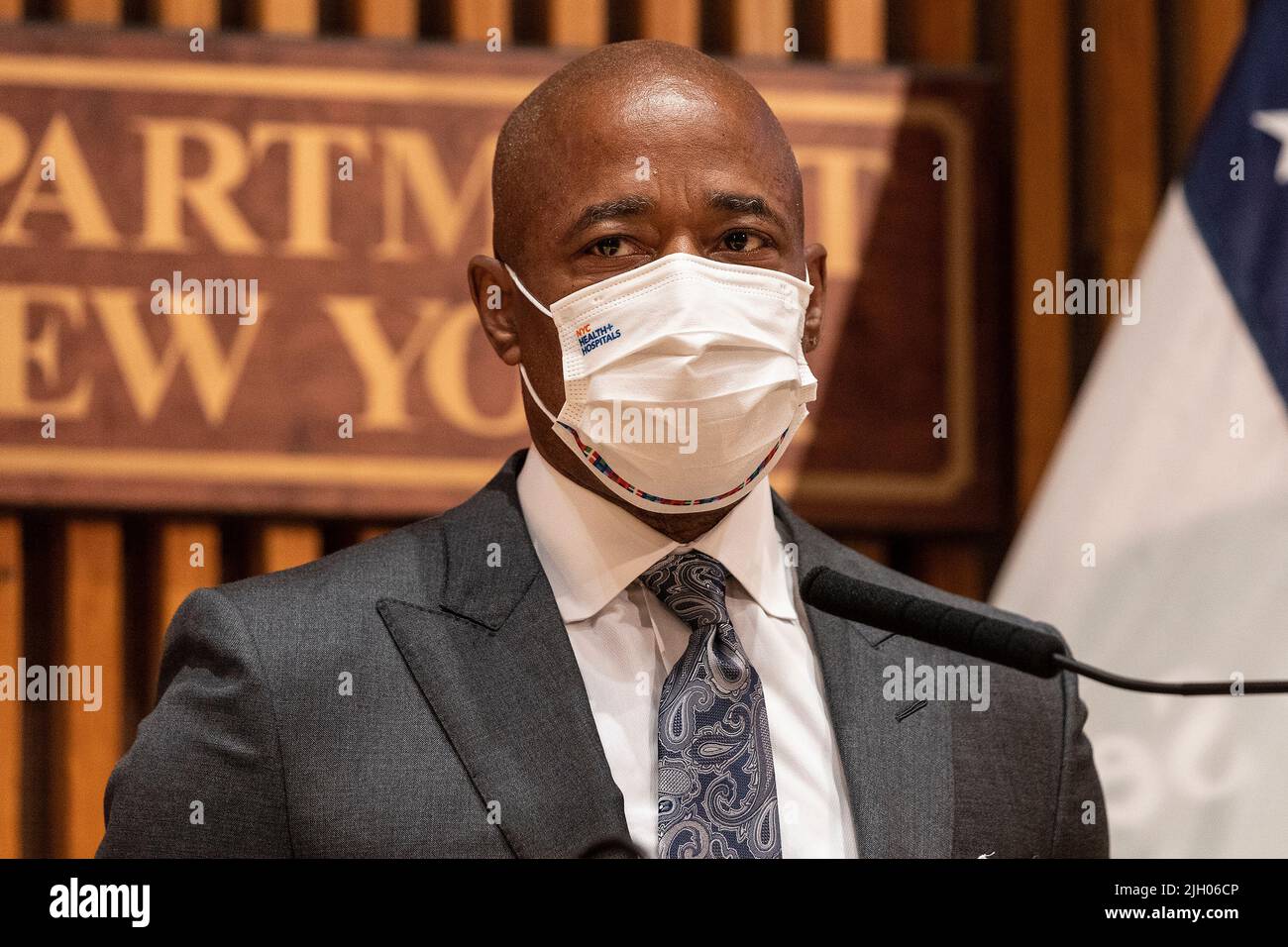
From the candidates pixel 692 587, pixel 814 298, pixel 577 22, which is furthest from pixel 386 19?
pixel 692 587

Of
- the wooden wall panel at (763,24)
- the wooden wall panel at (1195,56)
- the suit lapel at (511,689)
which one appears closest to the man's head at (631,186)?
the suit lapel at (511,689)

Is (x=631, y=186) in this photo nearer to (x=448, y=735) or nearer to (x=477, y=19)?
(x=448, y=735)

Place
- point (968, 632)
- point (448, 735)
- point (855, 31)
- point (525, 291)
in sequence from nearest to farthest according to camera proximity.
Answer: point (968, 632), point (448, 735), point (525, 291), point (855, 31)

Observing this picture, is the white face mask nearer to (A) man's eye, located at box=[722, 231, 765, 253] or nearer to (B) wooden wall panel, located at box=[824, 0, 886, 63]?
(A) man's eye, located at box=[722, 231, 765, 253]

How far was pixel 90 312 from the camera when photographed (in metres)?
2.61

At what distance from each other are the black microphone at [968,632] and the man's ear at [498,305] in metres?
0.59

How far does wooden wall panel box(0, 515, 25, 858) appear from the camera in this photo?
2.54 m

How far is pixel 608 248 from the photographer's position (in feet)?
5.38

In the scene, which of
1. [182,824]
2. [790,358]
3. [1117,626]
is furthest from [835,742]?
[1117,626]

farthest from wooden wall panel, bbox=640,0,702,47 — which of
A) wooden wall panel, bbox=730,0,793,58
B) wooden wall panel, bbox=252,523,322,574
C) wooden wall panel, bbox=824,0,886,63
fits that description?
wooden wall panel, bbox=252,523,322,574

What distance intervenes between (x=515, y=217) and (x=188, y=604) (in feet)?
1.76

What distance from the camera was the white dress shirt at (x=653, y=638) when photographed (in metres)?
1.51

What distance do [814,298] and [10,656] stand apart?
151cm

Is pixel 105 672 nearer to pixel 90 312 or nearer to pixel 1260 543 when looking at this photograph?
pixel 90 312
